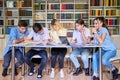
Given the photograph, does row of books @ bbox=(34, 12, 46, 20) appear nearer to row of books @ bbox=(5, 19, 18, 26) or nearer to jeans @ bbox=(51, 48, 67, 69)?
A: row of books @ bbox=(5, 19, 18, 26)

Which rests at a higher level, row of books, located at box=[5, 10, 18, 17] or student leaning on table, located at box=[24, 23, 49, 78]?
row of books, located at box=[5, 10, 18, 17]

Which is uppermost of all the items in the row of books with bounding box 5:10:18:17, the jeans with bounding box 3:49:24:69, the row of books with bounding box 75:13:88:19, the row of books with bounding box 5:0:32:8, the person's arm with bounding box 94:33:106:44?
the row of books with bounding box 5:0:32:8

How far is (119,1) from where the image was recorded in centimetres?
710

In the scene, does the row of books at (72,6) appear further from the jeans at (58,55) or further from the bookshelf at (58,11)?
the jeans at (58,55)

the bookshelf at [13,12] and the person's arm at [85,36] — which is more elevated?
the bookshelf at [13,12]

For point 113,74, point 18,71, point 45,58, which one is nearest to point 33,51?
point 45,58

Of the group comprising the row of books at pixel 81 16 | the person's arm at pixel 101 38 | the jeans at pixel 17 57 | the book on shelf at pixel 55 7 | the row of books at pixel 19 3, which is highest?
the row of books at pixel 19 3

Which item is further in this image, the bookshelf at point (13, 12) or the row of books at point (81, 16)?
the row of books at point (81, 16)

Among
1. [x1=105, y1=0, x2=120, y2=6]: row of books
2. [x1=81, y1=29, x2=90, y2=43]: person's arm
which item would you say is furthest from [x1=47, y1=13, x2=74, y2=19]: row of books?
[x1=81, y1=29, x2=90, y2=43]: person's arm

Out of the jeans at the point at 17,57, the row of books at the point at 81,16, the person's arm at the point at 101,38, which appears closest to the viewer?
the person's arm at the point at 101,38

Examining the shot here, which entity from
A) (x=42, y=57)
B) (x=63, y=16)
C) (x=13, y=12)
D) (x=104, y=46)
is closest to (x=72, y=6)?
(x=63, y=16)

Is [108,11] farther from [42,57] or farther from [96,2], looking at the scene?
[42,57]

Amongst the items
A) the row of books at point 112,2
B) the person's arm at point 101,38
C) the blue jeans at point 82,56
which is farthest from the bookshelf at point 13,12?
the person's arm at point 101,38

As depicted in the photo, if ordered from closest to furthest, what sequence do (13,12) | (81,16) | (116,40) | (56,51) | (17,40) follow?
(17,40) < (56,51) < (116,40) < (13,12) < (81,16)
